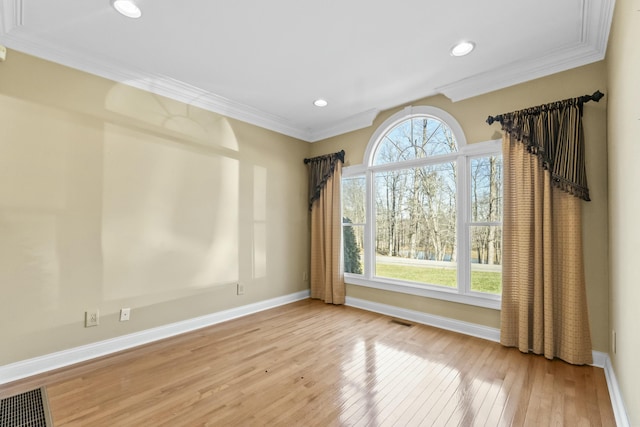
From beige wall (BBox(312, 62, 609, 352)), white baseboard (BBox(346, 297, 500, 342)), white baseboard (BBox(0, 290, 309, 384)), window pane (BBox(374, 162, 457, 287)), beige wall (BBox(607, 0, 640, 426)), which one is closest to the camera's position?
beige wall (BBox(607, 0, 640, 426))

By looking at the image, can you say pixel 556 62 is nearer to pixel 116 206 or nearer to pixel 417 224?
pixel 417 224

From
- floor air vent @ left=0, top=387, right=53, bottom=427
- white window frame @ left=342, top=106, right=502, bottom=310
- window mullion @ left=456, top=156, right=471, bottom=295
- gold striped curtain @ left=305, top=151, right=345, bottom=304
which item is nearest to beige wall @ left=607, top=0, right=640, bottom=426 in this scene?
white window frame @ left=342, top=106, right=502, bottom=310

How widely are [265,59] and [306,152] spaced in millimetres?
2185

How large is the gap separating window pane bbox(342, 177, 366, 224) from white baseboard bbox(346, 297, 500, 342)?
1193 mm

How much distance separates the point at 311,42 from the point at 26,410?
3394 millimetres

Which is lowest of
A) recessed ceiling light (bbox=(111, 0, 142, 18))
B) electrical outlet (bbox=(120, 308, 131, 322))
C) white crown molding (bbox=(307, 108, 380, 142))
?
electrical outlet (bbox=(120, 308, 131, 322))

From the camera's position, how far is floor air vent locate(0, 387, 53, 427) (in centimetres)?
178

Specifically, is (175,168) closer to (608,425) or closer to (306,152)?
(306,152)

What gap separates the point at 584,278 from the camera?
2471 millimetres

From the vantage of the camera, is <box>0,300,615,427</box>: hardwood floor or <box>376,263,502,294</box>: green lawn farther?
<box>376,263,502,294</box>: green lawn

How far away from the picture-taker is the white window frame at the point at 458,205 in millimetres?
3152

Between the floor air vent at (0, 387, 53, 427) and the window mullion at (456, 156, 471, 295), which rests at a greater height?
the window mullion at (456, 156, 471, 295)

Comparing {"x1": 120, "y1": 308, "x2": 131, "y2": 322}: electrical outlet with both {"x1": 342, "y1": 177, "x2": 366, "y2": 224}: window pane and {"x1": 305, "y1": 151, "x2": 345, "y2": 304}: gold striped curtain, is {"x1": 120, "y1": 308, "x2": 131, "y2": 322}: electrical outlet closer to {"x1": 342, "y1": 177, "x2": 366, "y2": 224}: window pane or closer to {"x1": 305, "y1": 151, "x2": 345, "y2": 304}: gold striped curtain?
{"x1": 305, "y1": 151, "x2": 345, "y2": 304}: gold striped curtain

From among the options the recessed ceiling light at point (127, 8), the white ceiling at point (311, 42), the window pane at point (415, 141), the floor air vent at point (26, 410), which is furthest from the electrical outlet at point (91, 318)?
the window pane at point (415, 141)
